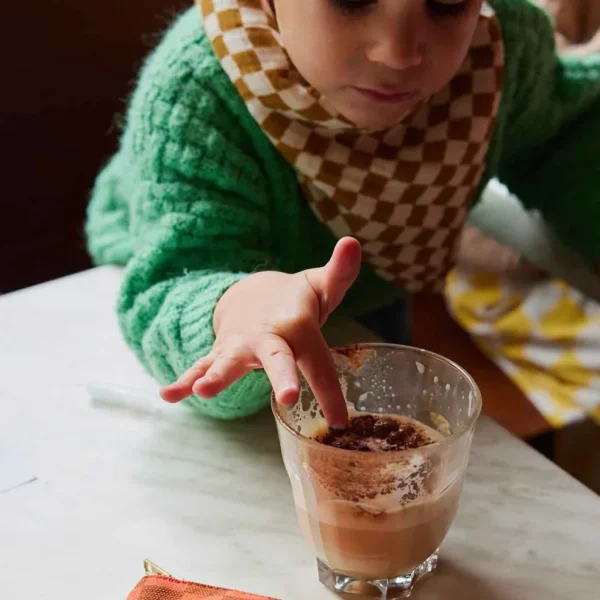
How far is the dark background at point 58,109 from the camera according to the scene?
3.49 ft

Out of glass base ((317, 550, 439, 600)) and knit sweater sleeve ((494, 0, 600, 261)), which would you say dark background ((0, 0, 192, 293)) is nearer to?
knit sweater sleeve ((494, 0, 600, 261))

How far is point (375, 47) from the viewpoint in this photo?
1.50 feet

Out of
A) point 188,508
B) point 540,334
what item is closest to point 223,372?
point 188,508

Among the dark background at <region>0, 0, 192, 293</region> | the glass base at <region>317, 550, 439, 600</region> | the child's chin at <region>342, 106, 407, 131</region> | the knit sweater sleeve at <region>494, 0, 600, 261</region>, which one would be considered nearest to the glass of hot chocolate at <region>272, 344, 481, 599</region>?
the glass base at <region>317, 550, 439, 600</region>

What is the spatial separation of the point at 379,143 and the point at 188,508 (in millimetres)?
329

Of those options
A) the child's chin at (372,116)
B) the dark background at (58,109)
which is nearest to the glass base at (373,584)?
the child's chin at (372,116)

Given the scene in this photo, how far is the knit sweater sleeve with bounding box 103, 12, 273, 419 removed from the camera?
0.51 m

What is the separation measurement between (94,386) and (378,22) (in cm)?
33

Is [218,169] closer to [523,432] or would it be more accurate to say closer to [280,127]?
[280,127]

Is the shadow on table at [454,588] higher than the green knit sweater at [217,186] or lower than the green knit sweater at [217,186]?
lower

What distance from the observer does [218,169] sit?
0.55 m

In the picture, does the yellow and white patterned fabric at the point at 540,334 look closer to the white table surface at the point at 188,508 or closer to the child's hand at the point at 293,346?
the white table surface at the point at 188,508

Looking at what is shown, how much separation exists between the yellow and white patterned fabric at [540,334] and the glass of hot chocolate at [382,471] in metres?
0.48

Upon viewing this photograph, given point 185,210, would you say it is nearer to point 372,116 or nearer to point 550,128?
point 372,116
